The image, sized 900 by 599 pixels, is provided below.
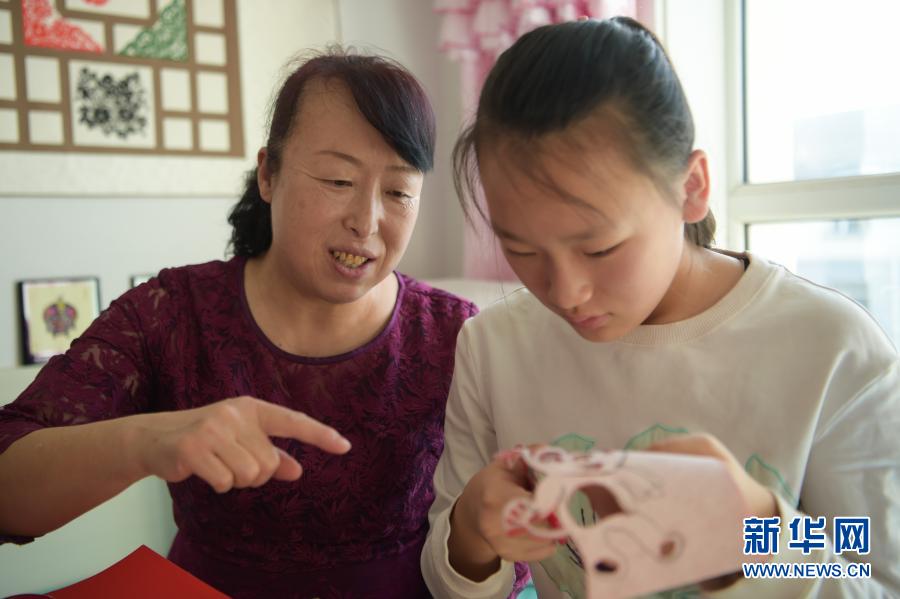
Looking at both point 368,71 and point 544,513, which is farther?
point 368,71

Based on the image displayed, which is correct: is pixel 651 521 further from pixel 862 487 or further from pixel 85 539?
pixel 85 539

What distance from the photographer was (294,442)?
1.09 m

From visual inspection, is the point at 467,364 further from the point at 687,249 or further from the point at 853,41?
the point at 853,41

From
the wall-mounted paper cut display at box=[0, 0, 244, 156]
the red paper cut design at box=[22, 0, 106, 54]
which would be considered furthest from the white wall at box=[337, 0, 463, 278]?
the red paper cut design at box=[22, 0, 106, 54]

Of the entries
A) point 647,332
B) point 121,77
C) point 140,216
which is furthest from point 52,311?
point 647,332

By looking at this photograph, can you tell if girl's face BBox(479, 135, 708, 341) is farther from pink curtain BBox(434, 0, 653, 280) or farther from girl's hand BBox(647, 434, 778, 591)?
pink curtain BBox(434, 0, 653, 280)

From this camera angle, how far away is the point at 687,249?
2.87ft

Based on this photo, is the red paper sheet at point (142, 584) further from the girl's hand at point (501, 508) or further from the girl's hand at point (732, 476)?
the girl's hand at point (732, 476)

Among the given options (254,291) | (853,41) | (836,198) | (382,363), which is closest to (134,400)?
(254,291)

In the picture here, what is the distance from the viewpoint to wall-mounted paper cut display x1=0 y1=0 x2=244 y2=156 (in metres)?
1.88

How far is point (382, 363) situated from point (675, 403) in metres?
0.51

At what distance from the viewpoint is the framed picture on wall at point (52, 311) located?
1.90 meters

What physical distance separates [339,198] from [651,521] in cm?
70
